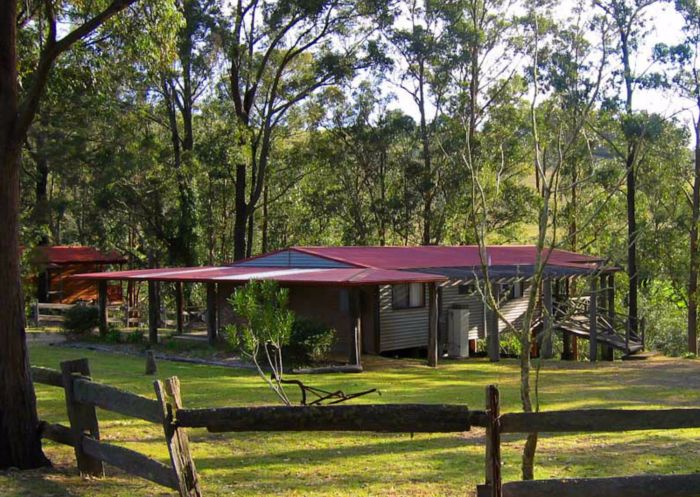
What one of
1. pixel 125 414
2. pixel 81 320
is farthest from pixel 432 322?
pixel 125 414

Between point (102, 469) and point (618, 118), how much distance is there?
91.5 ft

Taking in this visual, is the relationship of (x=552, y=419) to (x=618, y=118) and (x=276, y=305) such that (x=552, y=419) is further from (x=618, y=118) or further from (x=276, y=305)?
(x=618, y=118)

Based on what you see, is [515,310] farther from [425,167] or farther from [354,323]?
[425,167]

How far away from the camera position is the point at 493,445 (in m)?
5.60

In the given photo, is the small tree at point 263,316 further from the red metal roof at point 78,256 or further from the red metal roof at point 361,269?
the red metal roof at point 78,256

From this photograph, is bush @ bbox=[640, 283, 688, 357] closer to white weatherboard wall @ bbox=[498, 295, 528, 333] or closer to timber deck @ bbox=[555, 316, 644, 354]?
white weatherboard wall @ bbox=[498, 295, 528, 333]

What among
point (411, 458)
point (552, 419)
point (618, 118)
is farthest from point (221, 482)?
point (618, 118)

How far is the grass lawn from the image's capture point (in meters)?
7.58

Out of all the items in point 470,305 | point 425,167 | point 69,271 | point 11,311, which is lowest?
point 470,305

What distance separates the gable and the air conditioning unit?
397cm

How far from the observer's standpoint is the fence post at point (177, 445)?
6.12 m

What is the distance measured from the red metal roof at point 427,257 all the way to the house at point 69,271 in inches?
639

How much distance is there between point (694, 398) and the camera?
15188 millimetres

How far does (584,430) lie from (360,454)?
384 cm
